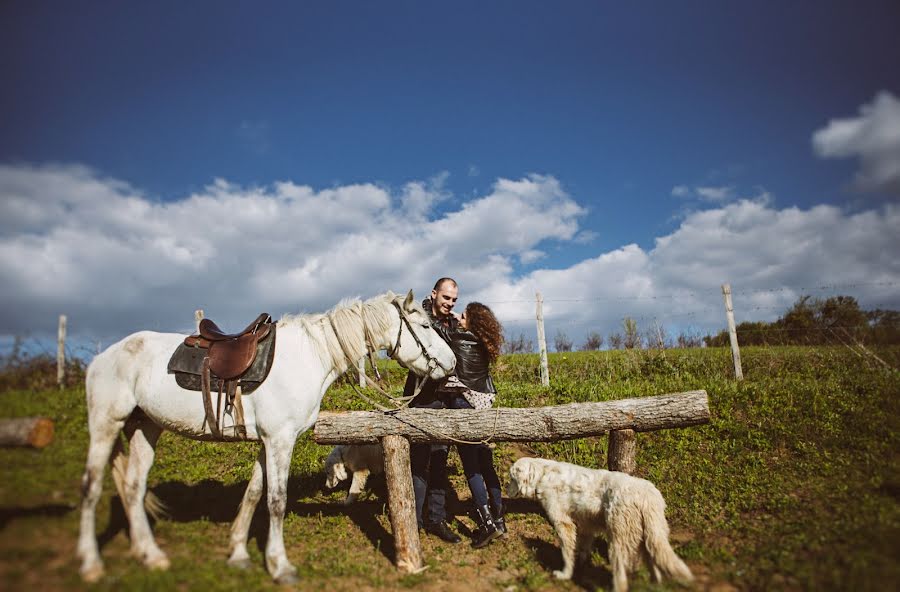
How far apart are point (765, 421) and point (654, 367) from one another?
4.33 m

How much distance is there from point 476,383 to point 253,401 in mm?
2603

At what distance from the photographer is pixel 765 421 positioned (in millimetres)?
7586

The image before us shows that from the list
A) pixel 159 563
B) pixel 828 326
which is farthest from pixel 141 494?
pixel 828 326

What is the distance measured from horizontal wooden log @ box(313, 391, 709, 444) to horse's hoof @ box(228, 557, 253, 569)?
4.40 ft

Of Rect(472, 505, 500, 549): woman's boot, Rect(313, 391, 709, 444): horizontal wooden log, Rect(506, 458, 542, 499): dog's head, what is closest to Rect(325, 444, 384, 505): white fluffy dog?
Rect(313, 391, 709, 444): horizontal wooden log

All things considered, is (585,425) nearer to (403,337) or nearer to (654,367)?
(403,337)

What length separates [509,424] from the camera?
5172 millimetres

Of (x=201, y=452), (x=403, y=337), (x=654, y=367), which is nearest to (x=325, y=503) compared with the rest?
(x=201, y=452)

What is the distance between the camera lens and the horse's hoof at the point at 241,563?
3.87 metres

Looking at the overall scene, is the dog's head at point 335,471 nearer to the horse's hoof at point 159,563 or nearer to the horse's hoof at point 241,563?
the horse's hoof at point 241,563

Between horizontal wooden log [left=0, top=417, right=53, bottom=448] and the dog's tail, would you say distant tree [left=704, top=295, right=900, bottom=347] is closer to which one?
the dog's tail

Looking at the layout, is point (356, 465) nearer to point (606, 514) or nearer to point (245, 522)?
point (245, 522)

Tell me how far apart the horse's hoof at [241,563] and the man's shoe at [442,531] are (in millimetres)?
2256

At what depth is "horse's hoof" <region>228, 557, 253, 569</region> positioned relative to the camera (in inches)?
152
